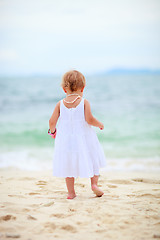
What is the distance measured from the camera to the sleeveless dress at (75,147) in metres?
2.93

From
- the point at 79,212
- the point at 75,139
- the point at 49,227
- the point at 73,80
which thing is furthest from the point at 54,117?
the point at 49,227

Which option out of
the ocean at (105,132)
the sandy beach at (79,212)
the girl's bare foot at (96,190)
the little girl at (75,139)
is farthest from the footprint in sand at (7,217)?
the ocean at (105,132)

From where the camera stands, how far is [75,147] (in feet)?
9.66

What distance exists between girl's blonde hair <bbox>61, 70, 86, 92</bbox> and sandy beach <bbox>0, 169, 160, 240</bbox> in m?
1.24

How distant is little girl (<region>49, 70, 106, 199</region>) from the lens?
9.62ft

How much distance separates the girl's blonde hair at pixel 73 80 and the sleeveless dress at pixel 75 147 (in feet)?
0.58

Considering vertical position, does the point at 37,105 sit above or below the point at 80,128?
above

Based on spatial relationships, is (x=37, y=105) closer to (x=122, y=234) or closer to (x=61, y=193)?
(x=61, y=193)

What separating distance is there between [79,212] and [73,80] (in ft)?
4.49

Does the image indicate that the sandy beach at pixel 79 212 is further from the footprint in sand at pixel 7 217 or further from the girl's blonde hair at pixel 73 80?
the girl's blonde hair at pixel 73 80

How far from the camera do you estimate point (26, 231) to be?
2.13 m

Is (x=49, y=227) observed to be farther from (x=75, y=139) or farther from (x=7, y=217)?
(x=75, y=139)

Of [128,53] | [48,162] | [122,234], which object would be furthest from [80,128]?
[128,53]

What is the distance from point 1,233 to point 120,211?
1089mm
